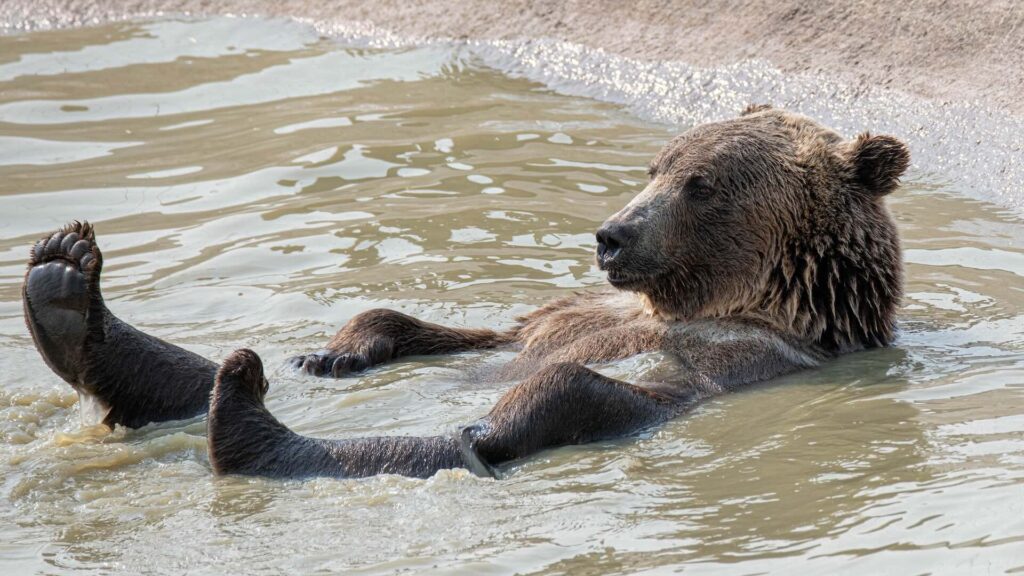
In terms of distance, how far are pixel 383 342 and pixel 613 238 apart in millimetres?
1316

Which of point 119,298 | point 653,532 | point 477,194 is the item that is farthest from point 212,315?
point 653,532

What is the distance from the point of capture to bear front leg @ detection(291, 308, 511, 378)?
693cm

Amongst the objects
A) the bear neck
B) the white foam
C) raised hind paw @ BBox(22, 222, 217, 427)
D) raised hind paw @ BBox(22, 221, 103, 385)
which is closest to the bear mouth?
the bear neck

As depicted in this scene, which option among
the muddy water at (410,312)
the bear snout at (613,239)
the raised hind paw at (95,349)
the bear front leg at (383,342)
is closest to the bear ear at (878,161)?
the muddy water at (410,312)

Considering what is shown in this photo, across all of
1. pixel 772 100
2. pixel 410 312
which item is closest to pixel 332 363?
pixel 410 312

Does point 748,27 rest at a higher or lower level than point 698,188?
higher

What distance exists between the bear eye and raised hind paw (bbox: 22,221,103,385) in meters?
2.73

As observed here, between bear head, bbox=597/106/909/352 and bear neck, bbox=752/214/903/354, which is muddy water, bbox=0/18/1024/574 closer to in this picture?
bear neck, bbox=752/214/903/354

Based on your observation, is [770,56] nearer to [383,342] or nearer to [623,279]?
[623,279]

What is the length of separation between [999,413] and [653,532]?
1.75 meters

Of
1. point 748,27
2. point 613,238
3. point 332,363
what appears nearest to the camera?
point 613,238

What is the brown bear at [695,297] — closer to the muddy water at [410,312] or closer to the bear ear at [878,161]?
the bear ear at [878,161]

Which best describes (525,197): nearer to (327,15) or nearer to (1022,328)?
(1022,328)

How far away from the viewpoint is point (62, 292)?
5.75 metres
